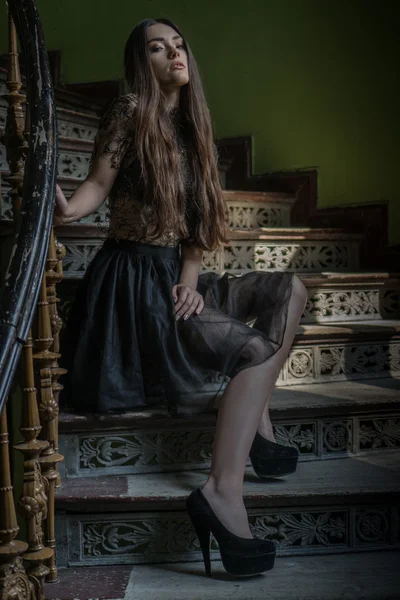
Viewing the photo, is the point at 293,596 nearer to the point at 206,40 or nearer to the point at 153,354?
the point at 153,354

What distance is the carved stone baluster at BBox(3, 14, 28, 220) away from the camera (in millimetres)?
1549

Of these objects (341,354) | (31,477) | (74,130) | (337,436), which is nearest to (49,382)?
(31,477)

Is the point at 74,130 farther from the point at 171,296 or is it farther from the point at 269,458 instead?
the point at 269,458

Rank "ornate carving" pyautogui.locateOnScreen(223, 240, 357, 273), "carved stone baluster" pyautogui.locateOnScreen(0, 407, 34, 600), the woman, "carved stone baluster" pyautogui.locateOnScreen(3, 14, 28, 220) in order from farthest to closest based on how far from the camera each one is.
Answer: "ornate carving" pyautogui.locateOnScreen(223, 240, 357, 273)
the woman
"carved stone baluster" pyautogui.locateOnScreen(3, 14, 28, 220)
"carved stone baluster" pyautogui.locateOnScreen(0, 407, 34, 600)

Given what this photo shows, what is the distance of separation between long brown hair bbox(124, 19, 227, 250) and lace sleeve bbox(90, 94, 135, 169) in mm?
30

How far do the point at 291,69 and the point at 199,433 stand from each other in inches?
84.3

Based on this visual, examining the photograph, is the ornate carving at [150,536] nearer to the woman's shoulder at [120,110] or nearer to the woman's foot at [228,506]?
the woman's foot at [228,506]

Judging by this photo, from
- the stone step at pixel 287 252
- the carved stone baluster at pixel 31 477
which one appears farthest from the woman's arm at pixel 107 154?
the carved stone baluster at pixel 31 477

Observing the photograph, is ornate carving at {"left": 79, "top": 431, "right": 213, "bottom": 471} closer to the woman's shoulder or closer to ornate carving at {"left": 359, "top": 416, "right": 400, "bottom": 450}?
ornate carving at {"left": 359, "top": 416, "right": 400, "bottom": 450}

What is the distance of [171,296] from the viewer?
2.00 metres

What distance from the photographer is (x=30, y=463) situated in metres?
1.39

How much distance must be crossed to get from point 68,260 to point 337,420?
100cm

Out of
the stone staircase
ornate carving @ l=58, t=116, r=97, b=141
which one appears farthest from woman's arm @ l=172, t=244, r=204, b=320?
ornate carving @ l=58, t=116, r=97, b=141

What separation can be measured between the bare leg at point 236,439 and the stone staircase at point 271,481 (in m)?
0.13
